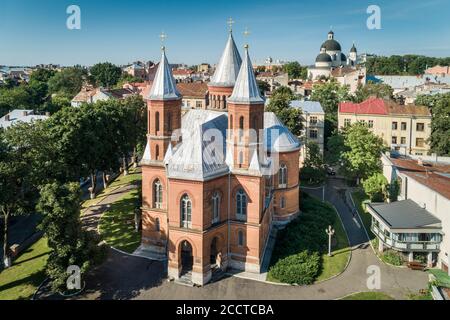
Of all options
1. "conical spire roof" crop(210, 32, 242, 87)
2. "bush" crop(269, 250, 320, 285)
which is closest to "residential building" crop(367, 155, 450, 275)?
"bush" crop(269, 250, 320, 285)

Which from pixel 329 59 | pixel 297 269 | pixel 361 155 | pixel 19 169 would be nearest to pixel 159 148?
pixel 19 169

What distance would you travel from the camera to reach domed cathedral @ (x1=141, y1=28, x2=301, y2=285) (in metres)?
33.0

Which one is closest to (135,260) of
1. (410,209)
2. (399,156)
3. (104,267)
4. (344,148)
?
(104,267)

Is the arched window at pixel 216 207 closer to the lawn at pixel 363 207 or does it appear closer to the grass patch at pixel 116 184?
the lawn at pixel 363 207

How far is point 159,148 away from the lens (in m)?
36.7

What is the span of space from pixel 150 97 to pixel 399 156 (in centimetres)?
3711

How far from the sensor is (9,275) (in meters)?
35.2

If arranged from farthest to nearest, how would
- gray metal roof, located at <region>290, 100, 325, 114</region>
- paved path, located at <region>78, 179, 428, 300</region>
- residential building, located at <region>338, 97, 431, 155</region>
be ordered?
residential building, located at <region>338, 97, 431, 155</region> < gray metal roof, located at <region>290, 100, 325, 114</region> < paved path, located at <region>78, 179, 428, 300</region>

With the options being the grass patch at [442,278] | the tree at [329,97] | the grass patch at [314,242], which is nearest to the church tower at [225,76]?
the grass patch at [314,242]

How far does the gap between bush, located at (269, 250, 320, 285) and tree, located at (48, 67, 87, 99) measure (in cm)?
11336

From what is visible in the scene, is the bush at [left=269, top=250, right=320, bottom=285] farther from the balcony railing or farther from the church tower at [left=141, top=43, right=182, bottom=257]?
the church tower at [left=141, top=43, right=182, bottom=257]

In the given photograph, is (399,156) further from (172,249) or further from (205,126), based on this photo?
(172,249)

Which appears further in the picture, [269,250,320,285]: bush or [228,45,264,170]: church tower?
[228,45,264,170]: church tower
